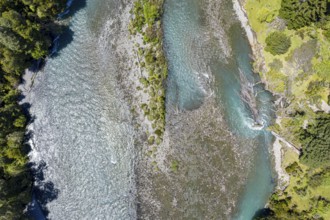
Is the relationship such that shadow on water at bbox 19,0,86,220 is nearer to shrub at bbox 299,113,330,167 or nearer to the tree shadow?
the tree shadow

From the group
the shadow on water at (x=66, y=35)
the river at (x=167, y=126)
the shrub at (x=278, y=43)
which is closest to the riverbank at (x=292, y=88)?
the shrub at (x=278, y=43)

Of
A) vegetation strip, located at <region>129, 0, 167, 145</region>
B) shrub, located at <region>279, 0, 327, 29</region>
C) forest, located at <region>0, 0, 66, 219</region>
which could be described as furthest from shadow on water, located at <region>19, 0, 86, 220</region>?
shrub, located at <region>279, 0, 327, 29</region>

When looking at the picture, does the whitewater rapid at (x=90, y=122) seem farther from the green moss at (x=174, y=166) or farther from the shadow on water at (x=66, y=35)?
the green moss at (x=174, y=166)

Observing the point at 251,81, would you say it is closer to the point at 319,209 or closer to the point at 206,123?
the point at 206,123

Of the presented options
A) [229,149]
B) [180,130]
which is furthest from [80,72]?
[229,149]

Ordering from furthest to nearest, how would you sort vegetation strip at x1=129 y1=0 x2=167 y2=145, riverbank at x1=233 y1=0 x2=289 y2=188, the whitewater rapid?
1. riverbank at x1=233 y1=0 x2=289 y2=188
2. vegetation strip at x1=129 y1=0 x2=167 y2=145
3. the whitewater rapid
